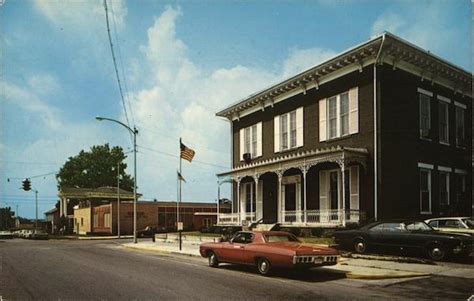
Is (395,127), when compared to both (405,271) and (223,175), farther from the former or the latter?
(223,175)

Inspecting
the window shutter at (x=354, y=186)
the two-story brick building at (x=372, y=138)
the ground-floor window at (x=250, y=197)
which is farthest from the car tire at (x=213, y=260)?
the ground-floor window at (x=250, y=197)

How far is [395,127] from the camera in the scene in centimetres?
2186

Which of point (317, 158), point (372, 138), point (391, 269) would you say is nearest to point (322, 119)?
point (317, 158)

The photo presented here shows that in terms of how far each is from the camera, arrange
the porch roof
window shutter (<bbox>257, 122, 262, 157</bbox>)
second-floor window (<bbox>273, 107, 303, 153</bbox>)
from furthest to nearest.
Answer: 1. window shutter (<bbox>257, 122, 262, 157</bbox>)
2. second-floor window (<bbox>273, 107, 303, 153</bbox>)
3. the porch roof

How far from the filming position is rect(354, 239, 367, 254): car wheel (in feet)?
56.3

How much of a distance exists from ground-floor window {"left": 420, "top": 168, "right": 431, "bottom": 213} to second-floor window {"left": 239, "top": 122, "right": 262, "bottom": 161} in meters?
10.5

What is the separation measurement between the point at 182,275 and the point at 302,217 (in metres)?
13.1

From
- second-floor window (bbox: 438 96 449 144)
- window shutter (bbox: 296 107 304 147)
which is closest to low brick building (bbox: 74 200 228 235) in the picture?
window shutter (bbox: 296 107 304 147)

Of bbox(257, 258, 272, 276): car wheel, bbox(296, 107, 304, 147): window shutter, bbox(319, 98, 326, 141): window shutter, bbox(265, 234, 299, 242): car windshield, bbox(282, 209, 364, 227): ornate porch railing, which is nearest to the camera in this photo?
bbox(257, 258, 272, 276): car wheel

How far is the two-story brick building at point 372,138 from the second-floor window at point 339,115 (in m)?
0.05

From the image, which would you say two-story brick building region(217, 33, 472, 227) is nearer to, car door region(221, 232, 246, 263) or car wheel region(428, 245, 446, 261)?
car wheel region(428, 245, 446, 261)

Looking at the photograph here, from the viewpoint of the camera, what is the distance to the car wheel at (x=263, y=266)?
515 inches

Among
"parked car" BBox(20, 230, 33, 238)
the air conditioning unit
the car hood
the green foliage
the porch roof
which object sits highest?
the air conditioning unit

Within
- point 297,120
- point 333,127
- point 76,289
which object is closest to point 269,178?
point 297,120
